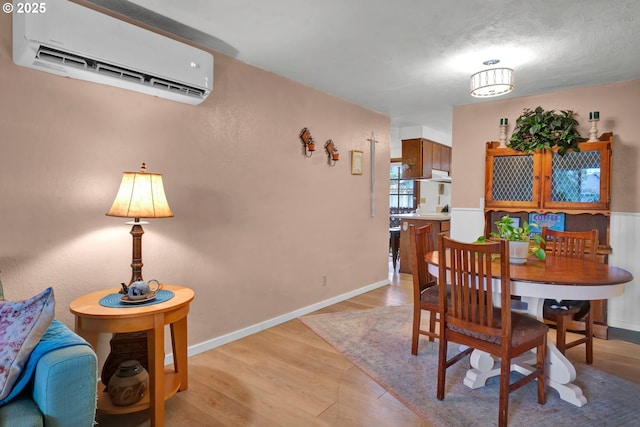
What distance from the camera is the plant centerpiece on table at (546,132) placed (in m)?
3.45

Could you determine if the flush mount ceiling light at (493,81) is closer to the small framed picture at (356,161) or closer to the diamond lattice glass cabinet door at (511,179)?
the diamond lattice glass cabinet door at (511,179)

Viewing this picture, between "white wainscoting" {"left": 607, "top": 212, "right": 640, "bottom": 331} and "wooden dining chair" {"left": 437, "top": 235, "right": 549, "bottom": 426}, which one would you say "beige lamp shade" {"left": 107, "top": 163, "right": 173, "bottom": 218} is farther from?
"white wainscoting" {"left": 607, "top": 212, "right": 640, "bottom": 331}

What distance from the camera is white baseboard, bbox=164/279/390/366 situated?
270 cm

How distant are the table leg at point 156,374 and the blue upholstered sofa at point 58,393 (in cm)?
50

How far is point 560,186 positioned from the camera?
355cm

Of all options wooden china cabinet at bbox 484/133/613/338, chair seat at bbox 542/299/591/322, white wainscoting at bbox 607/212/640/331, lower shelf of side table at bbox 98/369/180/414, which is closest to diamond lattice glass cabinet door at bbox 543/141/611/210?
wooden china cabinet at bbox 484/133/613/338

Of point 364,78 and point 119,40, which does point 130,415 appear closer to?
point 119,40

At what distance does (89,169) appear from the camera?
2.13 m

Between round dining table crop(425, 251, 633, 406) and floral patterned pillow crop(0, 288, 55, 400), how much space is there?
1975 mm

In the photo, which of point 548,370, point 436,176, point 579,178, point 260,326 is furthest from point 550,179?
point 260,326

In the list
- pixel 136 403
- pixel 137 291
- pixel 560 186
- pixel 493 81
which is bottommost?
pixel 136 403

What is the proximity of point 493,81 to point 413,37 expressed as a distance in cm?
73

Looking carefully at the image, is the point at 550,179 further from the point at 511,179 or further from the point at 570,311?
the point at 570,311

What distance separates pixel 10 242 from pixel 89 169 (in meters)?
0.54
